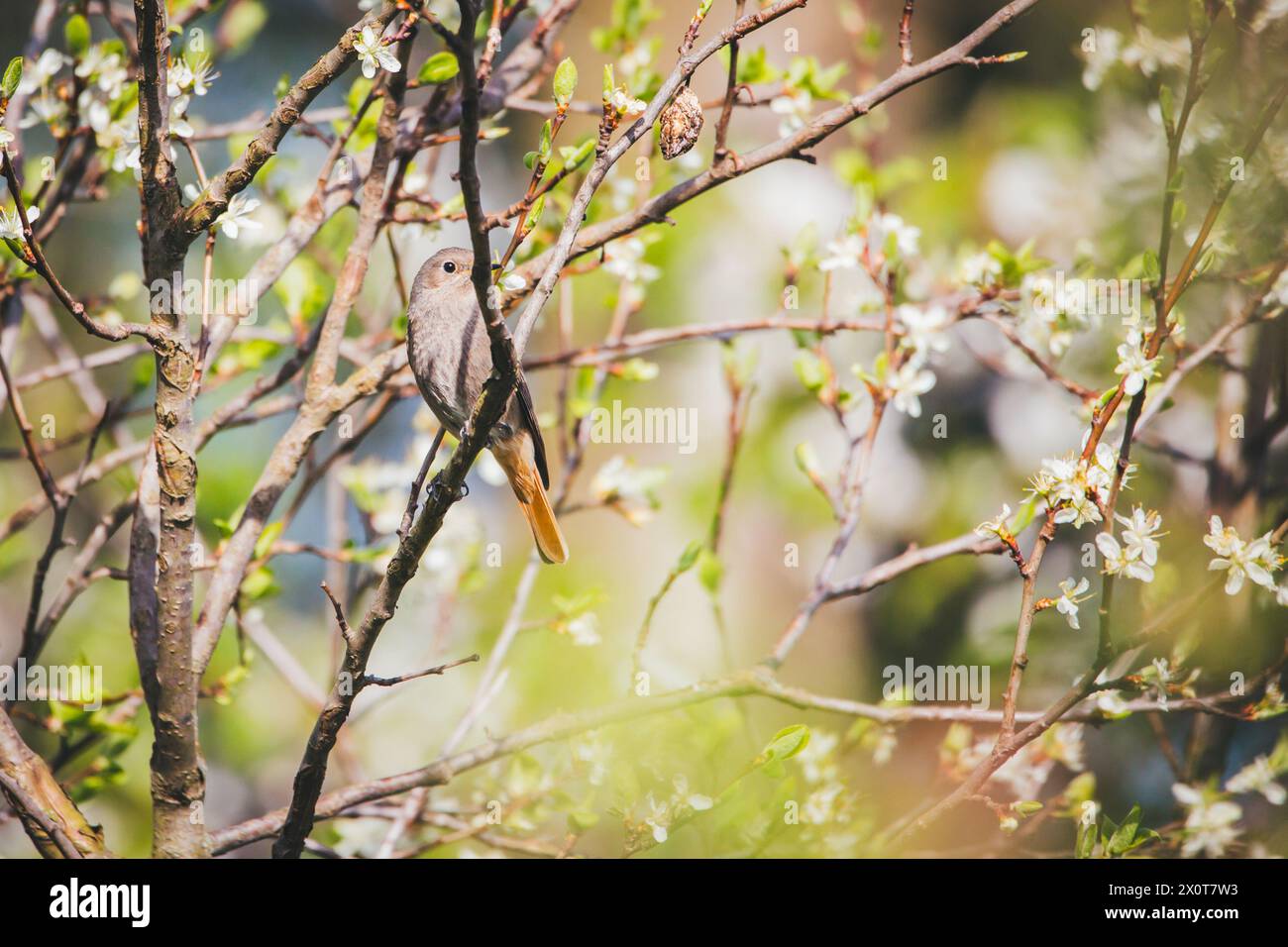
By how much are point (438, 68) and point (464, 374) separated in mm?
651

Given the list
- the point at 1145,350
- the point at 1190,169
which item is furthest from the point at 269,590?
the point at 1190,169

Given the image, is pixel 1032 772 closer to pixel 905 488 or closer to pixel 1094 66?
pixel 905 488

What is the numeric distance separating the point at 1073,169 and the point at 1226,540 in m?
2.49

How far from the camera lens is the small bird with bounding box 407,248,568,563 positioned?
7.75 feet

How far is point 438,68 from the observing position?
2096 mm

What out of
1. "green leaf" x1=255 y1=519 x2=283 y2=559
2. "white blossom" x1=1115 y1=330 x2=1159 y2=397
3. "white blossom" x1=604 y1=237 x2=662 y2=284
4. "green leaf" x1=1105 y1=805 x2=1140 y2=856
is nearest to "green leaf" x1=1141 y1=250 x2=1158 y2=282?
"white blossom" x1=1115 y1=330 x2=1159 y2=397

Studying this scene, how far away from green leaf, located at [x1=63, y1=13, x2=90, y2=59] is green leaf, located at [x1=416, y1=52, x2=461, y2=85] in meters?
0.80

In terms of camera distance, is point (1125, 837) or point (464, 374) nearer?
point (1125, 837)

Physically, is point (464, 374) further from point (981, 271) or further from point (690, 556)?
point (981, 271)

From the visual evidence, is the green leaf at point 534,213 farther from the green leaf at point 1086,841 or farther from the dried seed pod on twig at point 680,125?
the green leaf at point 1086,841

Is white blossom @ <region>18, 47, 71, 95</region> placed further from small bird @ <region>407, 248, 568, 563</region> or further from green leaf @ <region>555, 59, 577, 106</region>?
green leaf @ <region>555, 59, 577, 106</region>

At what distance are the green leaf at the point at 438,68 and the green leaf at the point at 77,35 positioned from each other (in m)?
0.80

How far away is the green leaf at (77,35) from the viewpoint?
227 centimetres

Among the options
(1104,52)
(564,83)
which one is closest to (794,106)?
(564,83)
